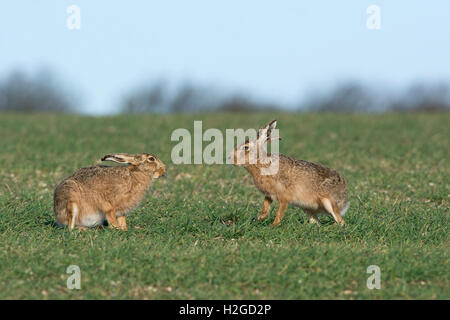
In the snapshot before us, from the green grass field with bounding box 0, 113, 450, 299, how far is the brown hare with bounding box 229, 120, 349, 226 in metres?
0.27

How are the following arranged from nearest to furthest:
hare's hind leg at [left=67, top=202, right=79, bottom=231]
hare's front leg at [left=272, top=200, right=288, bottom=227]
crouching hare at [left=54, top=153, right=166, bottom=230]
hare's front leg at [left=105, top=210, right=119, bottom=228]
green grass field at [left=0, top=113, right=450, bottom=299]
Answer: green grass field at [left=0, top=113, right=450, bottom=299] < hare's hind leg at [left=67, top=202, right=79, bottom=231] < crouching hare at [left=54, top=153, right=166, bottom=230] < hare's front leg at [left=105, top=210, right=119, bottom=228] < hare's front leg at [left=272, top=200, right=288, bottom=227]


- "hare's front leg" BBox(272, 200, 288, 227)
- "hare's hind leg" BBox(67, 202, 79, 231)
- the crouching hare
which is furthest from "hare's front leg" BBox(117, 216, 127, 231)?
"hare's front leg" BBox(272, 200, 288, 227)

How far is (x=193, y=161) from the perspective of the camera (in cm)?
1644

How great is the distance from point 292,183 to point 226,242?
4.39 ft

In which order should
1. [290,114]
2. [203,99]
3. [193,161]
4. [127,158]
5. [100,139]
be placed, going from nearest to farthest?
[127,158], [193,161], [100,139], [290,114], [203,99]

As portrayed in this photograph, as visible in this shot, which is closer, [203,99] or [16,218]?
[16,218]

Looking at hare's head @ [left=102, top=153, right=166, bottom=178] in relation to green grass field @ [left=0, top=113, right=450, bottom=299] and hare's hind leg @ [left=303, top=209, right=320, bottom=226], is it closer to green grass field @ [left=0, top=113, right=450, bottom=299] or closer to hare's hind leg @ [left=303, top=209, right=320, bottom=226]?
green grass field @ [left=0, top=113, right=450, bottom=299]

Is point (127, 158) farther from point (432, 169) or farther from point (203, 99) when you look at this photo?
point (203, 99)

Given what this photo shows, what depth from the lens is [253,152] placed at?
948 cm

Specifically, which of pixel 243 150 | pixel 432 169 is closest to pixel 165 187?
pixel 243 150

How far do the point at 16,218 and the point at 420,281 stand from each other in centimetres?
529

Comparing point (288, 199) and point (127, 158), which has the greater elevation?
point (127, 158)

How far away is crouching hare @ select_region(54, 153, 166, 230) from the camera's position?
870 centimetres

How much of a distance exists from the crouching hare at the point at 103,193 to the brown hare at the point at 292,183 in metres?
1.25
